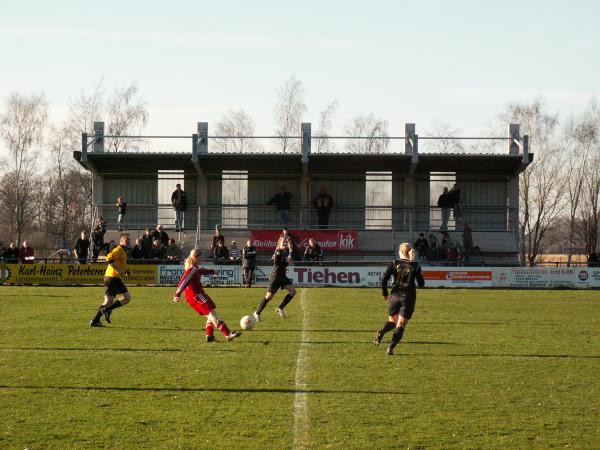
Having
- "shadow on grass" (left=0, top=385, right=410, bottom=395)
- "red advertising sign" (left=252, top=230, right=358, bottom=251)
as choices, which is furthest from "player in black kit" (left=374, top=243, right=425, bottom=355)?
"red advertising sign" (left=252, top=230, right=358, bottom=251)

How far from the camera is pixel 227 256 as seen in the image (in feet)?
124

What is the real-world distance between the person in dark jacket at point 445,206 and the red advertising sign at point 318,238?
4.16m

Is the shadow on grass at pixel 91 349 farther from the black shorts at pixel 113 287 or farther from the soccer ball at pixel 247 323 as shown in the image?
the black shorts at pixel 113 287

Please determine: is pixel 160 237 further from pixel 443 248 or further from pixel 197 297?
pixel 197 297

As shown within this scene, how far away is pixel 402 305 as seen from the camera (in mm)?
14172

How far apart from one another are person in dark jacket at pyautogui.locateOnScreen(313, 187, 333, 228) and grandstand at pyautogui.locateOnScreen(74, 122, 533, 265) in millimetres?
1667

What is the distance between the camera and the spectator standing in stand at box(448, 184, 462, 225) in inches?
1656

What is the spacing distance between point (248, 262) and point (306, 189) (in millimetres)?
10636

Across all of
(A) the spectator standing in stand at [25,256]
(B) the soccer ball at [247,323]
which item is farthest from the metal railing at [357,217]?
(B) the soccer ball at [247,323]

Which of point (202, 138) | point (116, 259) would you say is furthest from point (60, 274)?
point (116, 259)

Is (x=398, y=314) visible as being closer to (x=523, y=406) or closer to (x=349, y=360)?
(x=349, y=360)

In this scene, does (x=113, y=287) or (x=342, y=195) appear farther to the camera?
(x=342, y=195)

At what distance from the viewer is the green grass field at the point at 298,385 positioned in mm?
8227

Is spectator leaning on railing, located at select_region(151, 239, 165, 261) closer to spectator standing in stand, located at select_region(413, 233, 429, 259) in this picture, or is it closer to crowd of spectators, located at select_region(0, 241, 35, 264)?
crowd of spectators, located at select_region(0, 241, 35, 264)
